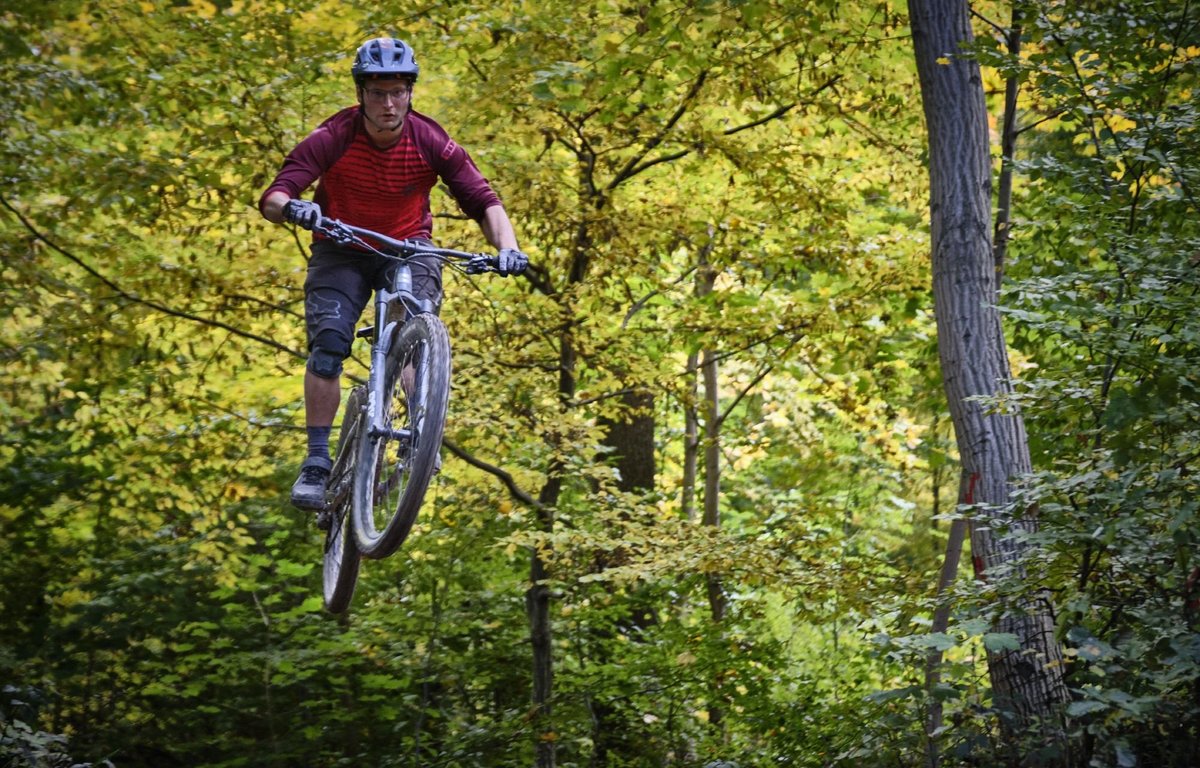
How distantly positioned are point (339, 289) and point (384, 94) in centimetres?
83

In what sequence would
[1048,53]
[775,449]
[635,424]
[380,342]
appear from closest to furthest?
[380,342] < [1048,53] < [635,424] < [775,449]

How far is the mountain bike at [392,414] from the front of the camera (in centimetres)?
396

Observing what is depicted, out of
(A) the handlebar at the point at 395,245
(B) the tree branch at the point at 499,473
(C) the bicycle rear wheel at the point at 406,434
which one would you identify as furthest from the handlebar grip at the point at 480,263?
(B) the tree branch at the point at 499,473

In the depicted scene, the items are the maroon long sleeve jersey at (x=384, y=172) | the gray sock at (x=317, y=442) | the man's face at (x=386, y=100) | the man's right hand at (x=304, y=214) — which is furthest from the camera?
the gray sock at (x=317, y=442)

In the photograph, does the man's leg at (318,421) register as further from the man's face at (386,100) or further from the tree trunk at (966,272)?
the tree trunk at (966,272)

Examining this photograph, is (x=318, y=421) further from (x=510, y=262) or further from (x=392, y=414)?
(x=510, y=262)

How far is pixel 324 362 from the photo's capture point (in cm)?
476

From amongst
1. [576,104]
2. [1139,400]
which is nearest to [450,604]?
[576,104]

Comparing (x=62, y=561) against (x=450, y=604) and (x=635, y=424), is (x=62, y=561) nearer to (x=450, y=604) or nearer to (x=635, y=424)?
(x=450, y=604)

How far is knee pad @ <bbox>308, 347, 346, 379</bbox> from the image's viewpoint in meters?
4.73

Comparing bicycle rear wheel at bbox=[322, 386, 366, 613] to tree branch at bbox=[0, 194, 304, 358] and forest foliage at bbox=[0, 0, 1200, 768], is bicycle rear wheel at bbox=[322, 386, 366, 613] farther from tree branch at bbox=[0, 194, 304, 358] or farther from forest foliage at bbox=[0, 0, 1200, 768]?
tree branch at bbox=[0, 194, 304, 358]

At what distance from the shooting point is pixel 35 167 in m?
7.83

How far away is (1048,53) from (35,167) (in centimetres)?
648

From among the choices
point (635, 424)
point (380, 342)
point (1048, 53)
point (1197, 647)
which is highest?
point (1048, 53)
